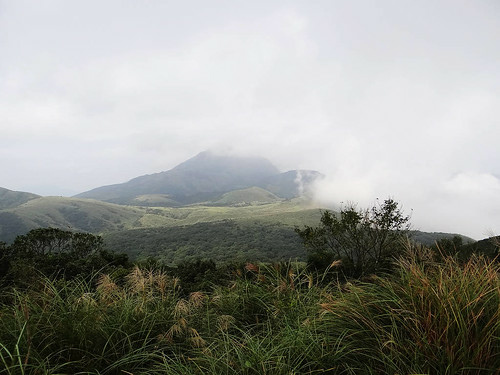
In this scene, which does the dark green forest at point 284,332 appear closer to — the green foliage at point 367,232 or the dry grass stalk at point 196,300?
the dry grass stalk at point 196,300

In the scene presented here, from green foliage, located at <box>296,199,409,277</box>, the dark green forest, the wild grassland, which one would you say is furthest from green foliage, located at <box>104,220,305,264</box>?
the wild grassland

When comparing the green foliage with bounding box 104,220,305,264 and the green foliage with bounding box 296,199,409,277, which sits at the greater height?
the green foliage with bounding box 296,199,409,277

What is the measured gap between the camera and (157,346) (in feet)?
11.5

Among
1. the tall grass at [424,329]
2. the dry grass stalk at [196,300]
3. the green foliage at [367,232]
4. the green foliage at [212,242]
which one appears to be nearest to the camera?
the tall grass at [424,329]

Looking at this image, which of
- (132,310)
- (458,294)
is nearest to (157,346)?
(132,310)

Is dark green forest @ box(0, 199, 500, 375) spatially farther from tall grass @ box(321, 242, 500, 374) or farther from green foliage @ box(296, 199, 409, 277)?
green foliage @ box(296, 199, 409, 277)

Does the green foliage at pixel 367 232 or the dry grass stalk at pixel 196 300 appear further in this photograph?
the green foliage at pixel 367 232

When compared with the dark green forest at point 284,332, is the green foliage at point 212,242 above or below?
below

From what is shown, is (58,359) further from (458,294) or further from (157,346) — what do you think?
(458,294)

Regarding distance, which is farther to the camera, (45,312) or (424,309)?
(45,312)

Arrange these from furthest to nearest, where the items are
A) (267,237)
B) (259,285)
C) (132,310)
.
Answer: (267,237) < (259,285) < (132,310)

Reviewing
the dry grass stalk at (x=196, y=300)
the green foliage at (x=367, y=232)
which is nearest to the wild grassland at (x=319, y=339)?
the dry grass stalk at (x=196, y=300)

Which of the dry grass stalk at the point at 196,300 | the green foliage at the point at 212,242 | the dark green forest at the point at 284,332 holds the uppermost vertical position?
the dark green forest at the point at 284,332

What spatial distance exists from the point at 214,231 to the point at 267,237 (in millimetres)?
30891
